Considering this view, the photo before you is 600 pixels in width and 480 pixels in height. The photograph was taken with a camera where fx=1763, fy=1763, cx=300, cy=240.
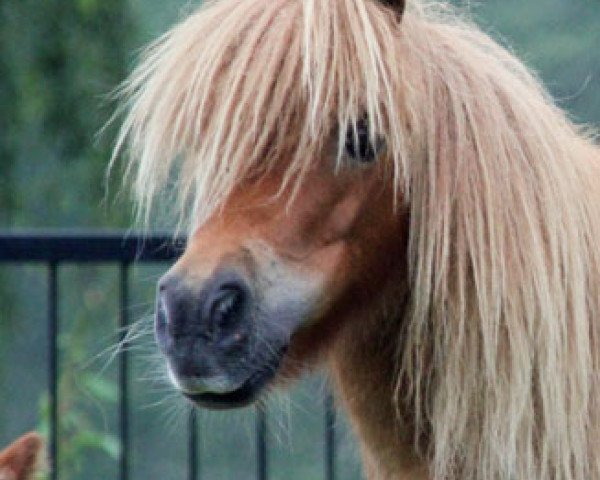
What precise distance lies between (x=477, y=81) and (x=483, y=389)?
0.51 m

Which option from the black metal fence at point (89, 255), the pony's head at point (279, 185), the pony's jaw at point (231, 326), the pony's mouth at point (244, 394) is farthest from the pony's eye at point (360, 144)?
the black metal fence at point (89, 255)

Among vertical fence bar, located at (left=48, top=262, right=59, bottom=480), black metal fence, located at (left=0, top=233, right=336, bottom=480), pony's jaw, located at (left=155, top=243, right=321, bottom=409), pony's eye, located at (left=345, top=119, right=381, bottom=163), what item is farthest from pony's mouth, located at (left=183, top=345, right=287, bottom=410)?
vertical fence bar, located at (left=48, top=262, right=59, bottom=480)

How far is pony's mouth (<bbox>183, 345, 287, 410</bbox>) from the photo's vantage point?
2717 mm

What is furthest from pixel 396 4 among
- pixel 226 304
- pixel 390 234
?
pixel 226 304

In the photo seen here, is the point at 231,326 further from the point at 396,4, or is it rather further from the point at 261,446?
the point at 261,446

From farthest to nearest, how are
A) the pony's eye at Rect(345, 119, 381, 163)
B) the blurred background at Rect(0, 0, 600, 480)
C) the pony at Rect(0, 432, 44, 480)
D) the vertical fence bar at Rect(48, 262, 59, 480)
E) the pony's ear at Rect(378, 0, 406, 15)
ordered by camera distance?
1. the blurred background at Rect(0, 0, 600, 480)
2. the vertical fence bar at Rect(48, 262, 59, 480)
3. the pony at Rect(0, 432, 44, 480)
4. the pony's ear at Rect(378, 0, 406, 15)
5. the pony's eye at Rect(345, 119, 381, 163)

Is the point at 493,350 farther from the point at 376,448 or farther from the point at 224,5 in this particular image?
the point at 224,5

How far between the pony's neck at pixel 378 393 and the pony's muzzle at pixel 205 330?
0.92 feet

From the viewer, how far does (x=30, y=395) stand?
9117 millimetres

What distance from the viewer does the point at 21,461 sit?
12.4 feet

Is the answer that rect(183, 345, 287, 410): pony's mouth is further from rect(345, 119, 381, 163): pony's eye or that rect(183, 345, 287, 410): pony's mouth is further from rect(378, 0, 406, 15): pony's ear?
rect(378, 0, 406, 15): pony's ear

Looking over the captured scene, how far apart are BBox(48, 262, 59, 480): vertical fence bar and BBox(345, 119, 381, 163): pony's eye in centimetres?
208

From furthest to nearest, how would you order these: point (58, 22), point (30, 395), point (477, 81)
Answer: point (30, 395) → point (58, 22) → point (477, 81)

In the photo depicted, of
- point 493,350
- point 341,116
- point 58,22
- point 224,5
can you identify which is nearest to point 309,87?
point 341,116
